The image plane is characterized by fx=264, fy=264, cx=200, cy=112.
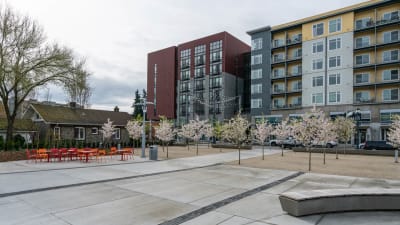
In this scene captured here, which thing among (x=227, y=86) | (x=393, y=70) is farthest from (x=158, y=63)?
(x=393, y=70)

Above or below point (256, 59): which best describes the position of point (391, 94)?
below

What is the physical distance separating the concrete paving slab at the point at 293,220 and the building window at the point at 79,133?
35407 millimetres

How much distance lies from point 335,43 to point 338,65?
13.7 feet

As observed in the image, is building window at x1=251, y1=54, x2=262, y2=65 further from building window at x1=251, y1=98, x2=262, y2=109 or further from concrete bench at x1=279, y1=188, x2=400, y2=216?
concrete bench at x1=279, y1=188, x2=400, y2=216

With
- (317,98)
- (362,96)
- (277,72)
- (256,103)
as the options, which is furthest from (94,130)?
(362,96)

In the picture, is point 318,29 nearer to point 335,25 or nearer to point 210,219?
point 335,25

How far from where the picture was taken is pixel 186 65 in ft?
235

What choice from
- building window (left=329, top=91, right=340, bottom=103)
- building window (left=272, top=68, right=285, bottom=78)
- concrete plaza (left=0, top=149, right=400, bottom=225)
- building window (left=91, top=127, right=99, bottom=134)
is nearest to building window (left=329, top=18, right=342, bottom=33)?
building window (left=329, top=91, right=340, bottom=103)

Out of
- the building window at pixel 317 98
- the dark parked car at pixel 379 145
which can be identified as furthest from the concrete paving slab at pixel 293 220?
the building window at pixel 317 98

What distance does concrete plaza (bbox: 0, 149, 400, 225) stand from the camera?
6730 mm

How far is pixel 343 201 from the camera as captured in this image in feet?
23.5

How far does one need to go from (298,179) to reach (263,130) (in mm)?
12128

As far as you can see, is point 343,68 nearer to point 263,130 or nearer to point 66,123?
point 263,130

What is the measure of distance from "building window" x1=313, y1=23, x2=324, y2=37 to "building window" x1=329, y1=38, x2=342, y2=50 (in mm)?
2663
